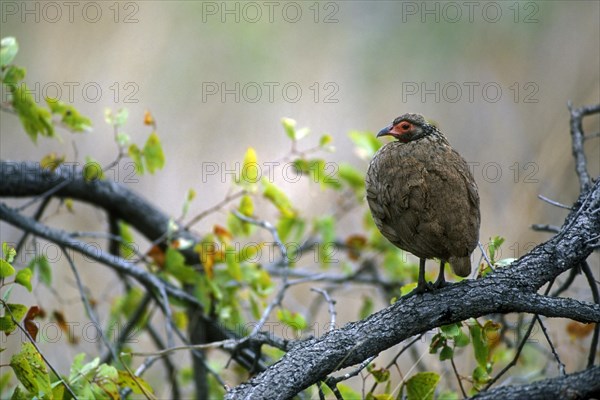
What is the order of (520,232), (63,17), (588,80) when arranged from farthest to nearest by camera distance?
(63,17)
(588,80)
(520,232)

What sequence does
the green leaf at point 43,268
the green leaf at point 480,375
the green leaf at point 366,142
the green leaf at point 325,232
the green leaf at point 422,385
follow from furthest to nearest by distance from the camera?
the green leaf at point 325,232 < the green leaf at point 366,142 < the green leaf at point 43,268 < the green leaf at point 480,375 < the green leaf at point 422,385

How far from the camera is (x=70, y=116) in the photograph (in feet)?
13.3

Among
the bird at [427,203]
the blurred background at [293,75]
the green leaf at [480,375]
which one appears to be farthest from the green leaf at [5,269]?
the blurred background at [293,75]

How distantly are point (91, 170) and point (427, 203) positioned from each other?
234cm

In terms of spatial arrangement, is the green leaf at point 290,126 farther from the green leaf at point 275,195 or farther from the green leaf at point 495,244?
the green leaf at point 495,244

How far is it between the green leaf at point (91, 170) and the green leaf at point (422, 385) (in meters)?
2.34

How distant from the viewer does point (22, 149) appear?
317 inches

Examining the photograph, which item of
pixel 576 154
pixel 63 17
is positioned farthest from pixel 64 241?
pixel 63 17

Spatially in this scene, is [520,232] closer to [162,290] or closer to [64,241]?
[162,290]

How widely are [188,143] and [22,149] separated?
6.01 ft

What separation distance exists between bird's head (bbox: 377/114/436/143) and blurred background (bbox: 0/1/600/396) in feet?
11.7

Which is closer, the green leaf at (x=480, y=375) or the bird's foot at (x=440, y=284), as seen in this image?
the bird's foot at (x=440, y=284)

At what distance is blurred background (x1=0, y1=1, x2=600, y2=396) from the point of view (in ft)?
25.9

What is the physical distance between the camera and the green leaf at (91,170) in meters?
4.47
